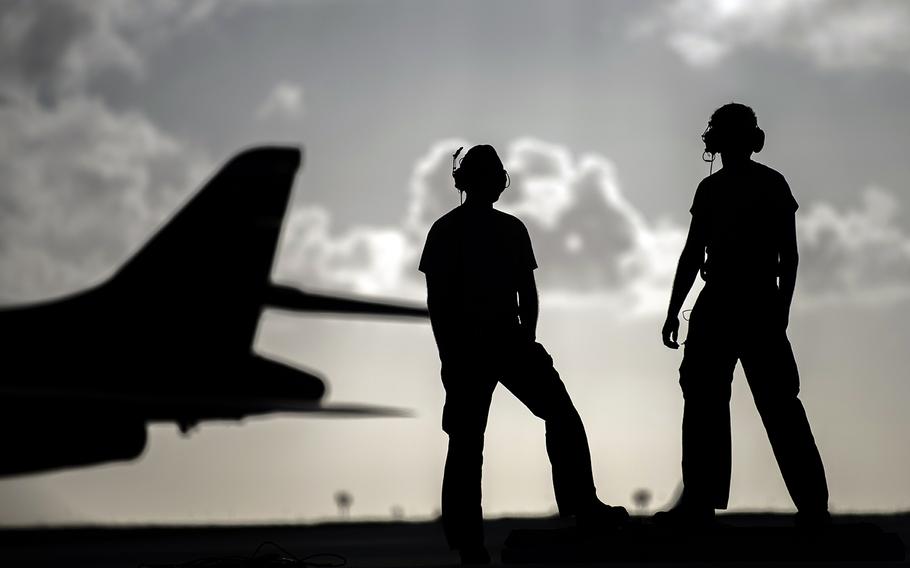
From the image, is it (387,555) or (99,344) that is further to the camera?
(99,344)

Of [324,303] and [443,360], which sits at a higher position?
[324,303]

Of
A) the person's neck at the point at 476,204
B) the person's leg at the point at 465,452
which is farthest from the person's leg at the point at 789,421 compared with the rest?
the person's neck at the point at 476,204

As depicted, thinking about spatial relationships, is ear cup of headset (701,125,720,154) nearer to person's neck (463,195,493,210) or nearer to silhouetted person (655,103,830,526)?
silhouetted person (655,103,830,526)

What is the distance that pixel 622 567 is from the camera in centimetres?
524

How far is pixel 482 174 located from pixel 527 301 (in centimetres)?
69

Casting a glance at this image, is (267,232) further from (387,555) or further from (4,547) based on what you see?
(387,555)

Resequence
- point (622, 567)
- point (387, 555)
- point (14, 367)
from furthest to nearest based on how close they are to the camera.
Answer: point (14, 367) → point (387, 555) → point (622, 567)

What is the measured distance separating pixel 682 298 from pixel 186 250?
Answer: 34.6ft

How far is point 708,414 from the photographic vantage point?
5941mm

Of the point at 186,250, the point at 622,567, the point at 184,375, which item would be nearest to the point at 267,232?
the point at 186,250

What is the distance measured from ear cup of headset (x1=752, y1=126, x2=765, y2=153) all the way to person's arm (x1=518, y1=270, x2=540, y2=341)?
4.66 feet

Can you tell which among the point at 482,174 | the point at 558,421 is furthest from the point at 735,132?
the point at 558,421

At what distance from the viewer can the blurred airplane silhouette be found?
1473 cm

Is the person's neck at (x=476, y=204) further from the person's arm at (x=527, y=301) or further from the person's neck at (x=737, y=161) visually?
the person's neck at (x=737, y=161)
